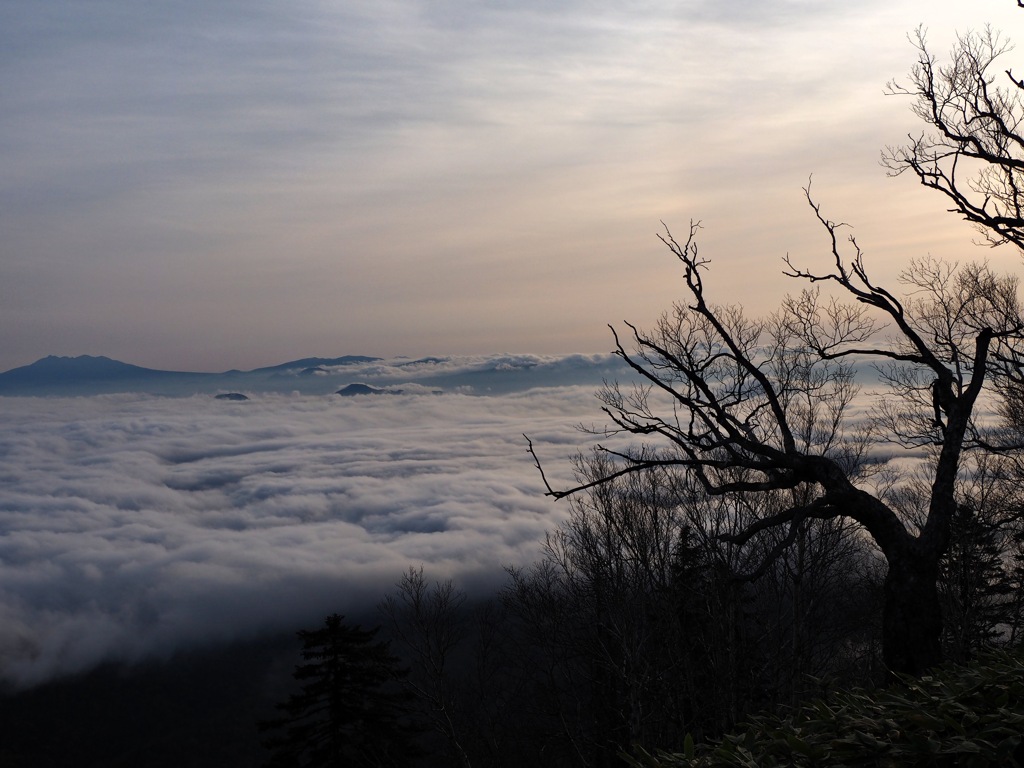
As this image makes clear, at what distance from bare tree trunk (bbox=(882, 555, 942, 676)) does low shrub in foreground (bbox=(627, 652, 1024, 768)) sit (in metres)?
1.75

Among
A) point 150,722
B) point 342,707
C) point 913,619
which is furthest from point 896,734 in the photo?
point 150,722

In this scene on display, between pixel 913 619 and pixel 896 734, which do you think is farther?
pixel 913 619

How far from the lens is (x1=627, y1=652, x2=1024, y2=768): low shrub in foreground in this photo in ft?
15.2

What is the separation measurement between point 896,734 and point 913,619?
10.7 ft

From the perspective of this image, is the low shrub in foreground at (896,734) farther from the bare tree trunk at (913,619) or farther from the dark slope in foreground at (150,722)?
the dark slope in foreground at (150,722)

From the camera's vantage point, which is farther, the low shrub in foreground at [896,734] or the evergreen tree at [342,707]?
the evergreen tree at [342,707]

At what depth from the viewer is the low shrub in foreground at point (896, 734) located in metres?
4.62

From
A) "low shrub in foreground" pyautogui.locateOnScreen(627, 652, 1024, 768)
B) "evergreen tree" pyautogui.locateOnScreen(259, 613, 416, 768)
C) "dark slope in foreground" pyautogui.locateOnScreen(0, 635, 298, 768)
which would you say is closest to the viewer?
"low shrub in foreground" pyautogui.locateOnScreen(627, 652, 1024, 768)

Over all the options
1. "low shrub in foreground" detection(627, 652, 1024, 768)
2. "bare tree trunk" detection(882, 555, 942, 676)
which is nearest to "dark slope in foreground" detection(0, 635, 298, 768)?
"bare tree trunk" detection(882, 555, 942, 676)

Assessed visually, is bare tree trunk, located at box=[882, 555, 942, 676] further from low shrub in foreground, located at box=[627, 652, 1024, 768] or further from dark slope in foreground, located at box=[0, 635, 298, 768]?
dark slope in foreground, located at box=[0, 635, 298, 768]

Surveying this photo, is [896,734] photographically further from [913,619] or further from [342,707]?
[342,707]

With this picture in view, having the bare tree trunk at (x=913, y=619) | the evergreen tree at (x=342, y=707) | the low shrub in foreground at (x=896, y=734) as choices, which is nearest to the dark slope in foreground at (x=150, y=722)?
the evergreen tree at (x=342, y=707)

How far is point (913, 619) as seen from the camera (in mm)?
7816

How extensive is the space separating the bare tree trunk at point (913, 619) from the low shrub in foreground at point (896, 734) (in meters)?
1.75
